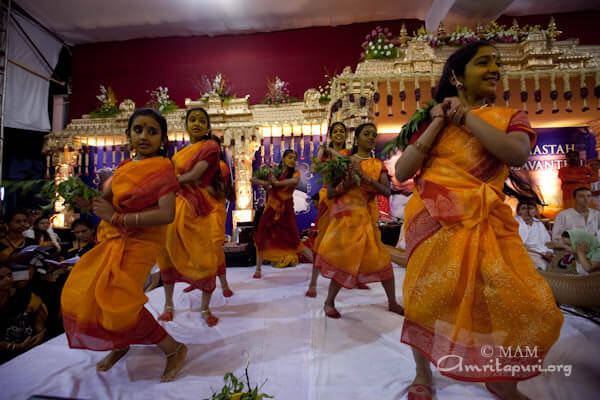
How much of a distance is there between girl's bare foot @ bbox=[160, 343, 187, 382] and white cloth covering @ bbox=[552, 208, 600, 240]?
4.46 meters

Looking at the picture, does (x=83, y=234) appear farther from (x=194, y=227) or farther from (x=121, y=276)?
(x=121, y=276)

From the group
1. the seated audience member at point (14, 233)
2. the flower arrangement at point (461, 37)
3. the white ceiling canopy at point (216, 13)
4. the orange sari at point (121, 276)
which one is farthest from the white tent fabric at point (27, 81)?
the flower arrangement at point (461, 37)

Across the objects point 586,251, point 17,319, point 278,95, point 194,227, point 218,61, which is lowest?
point 17,319

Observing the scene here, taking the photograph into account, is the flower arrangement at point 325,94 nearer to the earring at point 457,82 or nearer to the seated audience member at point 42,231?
the seated audience member at point 42,231

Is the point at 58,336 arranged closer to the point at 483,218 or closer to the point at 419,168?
the point at 419,168

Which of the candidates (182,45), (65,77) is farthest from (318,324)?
(65,77)

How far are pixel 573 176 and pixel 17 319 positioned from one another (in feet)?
29.6

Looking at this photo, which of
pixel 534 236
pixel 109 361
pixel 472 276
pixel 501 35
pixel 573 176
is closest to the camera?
pixel 472 276

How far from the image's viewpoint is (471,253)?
1.23 m

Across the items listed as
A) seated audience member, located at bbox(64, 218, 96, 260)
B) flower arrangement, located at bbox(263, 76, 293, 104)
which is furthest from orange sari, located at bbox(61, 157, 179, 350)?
flower arrangement, located at bbox(263, 76, 293, 104)

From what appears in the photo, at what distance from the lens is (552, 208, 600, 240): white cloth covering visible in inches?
145

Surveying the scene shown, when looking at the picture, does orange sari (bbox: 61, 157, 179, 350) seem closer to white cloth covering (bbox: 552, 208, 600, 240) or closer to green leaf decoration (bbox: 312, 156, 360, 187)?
green leaf decoration (bbox: 312, 156, 360, 187)

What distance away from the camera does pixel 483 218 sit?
1.23 meters

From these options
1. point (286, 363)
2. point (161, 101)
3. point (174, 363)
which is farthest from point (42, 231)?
point (161, 101)
